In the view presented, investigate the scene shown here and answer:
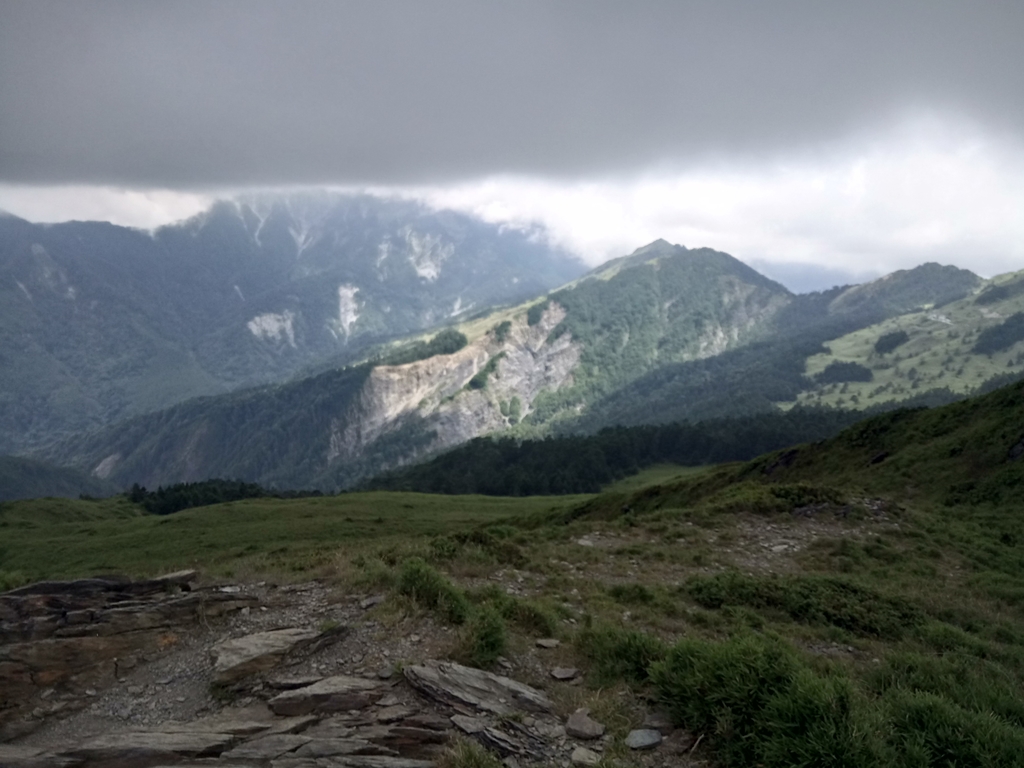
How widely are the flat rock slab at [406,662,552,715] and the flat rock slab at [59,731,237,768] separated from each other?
2.84m

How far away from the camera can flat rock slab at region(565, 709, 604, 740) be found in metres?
8.52

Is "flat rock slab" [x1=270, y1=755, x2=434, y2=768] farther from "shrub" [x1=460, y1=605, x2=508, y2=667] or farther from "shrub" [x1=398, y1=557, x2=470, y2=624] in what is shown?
"shrub" [x1=398, y1=557, x2=470, y2=624]

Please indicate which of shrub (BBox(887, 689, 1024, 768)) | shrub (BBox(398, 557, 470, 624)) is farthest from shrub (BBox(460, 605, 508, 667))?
shrub (BBox(887, 689, 1024, 768))

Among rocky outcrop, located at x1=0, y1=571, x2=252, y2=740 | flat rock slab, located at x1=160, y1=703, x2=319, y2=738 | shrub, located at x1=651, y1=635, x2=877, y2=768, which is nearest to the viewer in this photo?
shrub, located at x1=651, y1=635, x2=877, y2=768

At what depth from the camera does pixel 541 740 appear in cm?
841

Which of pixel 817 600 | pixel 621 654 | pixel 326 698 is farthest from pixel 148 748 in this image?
pixel 817 600

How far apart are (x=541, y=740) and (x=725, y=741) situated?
2490 millimetres

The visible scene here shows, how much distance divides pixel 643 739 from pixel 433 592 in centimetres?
574

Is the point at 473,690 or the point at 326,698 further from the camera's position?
the point at 473,690

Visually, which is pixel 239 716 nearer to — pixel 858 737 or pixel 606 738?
pixel 606 738

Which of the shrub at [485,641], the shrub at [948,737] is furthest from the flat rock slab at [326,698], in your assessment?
A: the shrub at [948,737]

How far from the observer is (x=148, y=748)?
832 centimetres

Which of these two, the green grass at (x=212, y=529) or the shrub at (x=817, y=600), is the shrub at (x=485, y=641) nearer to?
the shrub at (x=817, y=600)

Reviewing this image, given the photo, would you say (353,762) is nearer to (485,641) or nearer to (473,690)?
(473,690)
